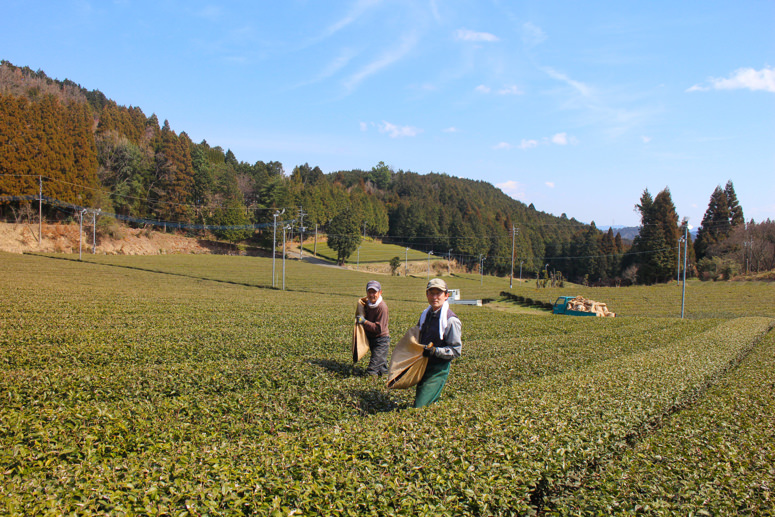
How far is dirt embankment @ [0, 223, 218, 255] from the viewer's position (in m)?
57.2

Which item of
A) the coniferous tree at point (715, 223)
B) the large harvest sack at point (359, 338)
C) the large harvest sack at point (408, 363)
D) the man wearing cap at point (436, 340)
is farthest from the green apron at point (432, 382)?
the coniferous tree at point (715, 223)

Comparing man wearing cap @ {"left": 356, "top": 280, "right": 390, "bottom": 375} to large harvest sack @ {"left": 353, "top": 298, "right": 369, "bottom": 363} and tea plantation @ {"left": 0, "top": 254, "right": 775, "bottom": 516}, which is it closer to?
large harvest sack @ {"left": 353, "top": 298, "right": 369, "bottom": 363}

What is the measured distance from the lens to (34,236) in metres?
59.3

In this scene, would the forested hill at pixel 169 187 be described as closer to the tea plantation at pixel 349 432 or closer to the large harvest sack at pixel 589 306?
the large harvest sack at pixel 589 306

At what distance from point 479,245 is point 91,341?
113698mm

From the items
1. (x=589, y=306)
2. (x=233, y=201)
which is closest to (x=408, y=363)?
(x=589, y=306)

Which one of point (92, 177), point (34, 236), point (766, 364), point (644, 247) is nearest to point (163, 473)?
point (766, 364)

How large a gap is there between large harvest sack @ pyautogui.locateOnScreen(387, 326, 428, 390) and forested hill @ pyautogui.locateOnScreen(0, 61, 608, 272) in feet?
250

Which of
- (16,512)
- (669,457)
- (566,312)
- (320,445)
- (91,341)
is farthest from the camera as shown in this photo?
(566,312)

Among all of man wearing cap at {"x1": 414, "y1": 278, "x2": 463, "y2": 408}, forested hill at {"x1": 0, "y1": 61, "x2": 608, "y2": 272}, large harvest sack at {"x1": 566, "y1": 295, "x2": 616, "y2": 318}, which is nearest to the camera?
man wearing cap at {"x1": 414, "y1": 278, "x2": 463, "y2": 408}

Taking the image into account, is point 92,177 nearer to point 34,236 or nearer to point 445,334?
point 34,236

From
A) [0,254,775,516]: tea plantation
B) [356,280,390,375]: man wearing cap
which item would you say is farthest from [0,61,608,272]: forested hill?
[356,280,390,375]: man wearing cap

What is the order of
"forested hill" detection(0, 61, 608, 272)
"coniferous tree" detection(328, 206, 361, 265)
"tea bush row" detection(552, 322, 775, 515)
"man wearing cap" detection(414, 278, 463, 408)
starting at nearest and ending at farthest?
"tea bush row" detection(552, 322, 775, 515) → "man wearing cap" detection(414, 278, 463, 408) → "forested hill" detection(0, 61, 608, 272) → "coniferous tree" detection(328, 206, 361, 265)

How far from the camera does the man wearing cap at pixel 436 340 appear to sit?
6.30m
